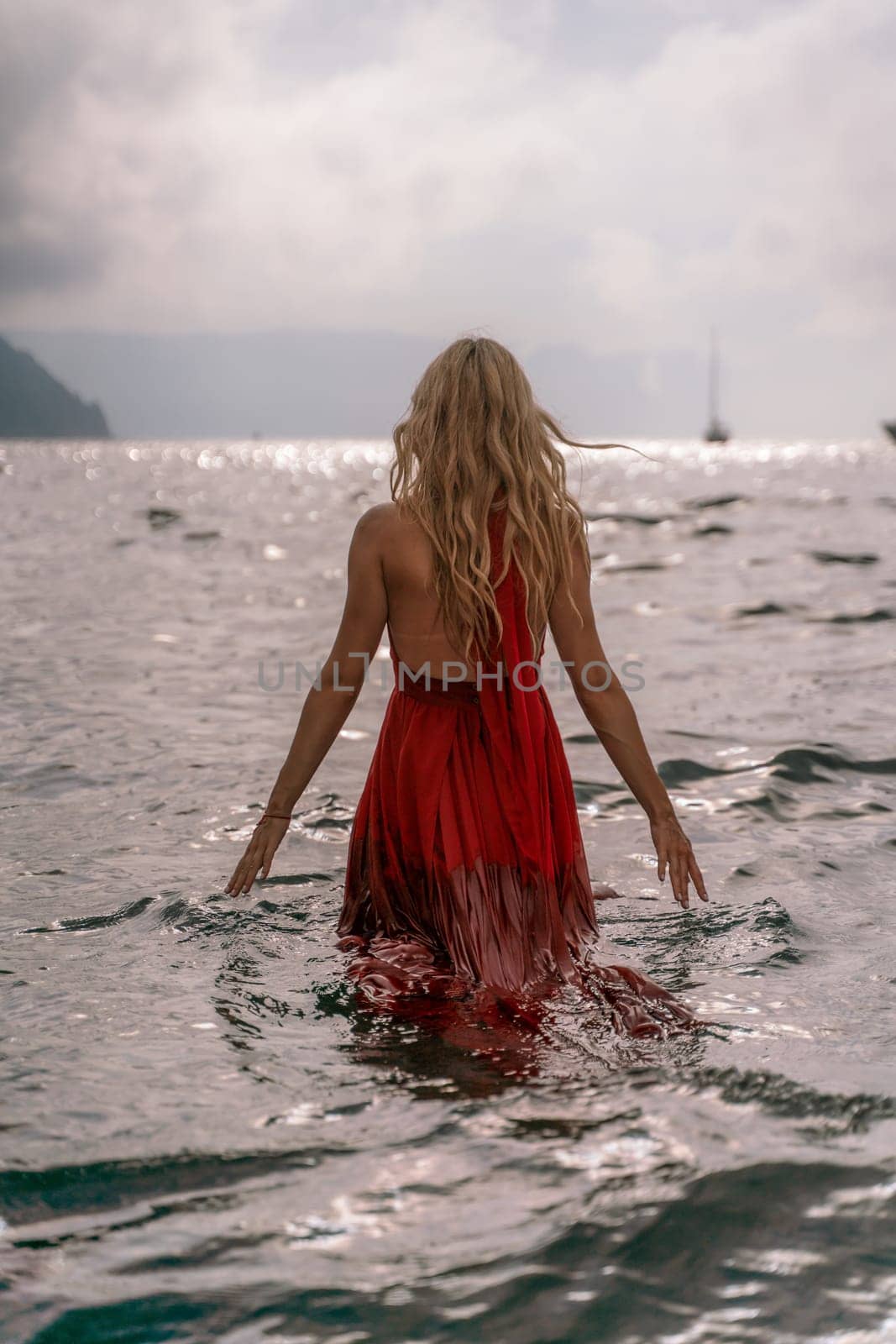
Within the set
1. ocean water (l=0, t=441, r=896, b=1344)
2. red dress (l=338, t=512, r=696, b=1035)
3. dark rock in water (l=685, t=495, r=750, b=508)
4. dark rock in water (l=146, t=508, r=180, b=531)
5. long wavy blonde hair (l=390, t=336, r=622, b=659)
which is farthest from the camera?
dark rock in water (l=685, t=495, r=750, b=508)

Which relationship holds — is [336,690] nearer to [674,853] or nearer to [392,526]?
[392,526]

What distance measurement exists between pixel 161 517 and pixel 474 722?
1293 inches

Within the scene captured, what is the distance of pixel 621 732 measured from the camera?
4.21 m

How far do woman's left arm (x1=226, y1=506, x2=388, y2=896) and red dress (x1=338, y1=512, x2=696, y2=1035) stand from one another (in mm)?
176

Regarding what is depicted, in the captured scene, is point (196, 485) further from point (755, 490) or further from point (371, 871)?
point (371, 871)

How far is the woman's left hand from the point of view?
414 centimetres

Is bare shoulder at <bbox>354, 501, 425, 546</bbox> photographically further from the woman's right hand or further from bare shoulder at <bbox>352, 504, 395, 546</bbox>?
the woman's right hand

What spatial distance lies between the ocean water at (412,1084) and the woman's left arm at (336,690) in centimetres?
49

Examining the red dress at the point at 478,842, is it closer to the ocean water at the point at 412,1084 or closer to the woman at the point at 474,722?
the woman at the point at 474,722

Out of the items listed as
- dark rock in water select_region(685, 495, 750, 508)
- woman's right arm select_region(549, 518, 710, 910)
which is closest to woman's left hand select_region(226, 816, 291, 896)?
woman's right arm select_region(549, 518, 710, 910)

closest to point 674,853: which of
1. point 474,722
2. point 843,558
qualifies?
point 474,722

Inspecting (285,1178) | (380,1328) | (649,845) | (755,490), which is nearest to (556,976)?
(285,1178)

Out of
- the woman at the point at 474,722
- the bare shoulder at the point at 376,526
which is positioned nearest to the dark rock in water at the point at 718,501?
the woman at the point at 474,722

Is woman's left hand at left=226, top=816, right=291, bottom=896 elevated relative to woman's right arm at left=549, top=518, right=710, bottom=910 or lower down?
lower down
